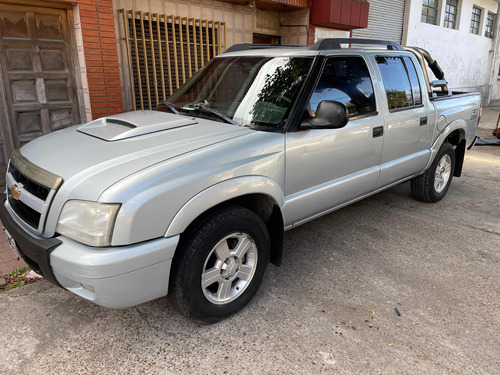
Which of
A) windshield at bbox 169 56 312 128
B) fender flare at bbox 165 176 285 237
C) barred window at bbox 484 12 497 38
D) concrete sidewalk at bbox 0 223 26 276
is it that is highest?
barred window at bbox 484 12 497 38

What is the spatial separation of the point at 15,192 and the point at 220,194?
4.49 ft

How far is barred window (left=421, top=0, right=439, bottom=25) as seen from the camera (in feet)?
47.0

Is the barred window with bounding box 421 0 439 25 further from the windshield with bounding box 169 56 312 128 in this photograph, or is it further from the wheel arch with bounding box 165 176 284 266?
the wheel arch with bounding box 165 176 284 266

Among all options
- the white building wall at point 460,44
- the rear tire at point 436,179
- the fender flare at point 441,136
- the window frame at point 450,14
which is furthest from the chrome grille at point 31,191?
the window frame at point 450,14

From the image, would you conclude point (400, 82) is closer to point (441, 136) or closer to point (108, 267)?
point (441, 136)

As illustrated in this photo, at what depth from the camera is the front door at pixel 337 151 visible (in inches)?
120

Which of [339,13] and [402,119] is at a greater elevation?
[339,13]

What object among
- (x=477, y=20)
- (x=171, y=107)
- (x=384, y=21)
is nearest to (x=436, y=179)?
(x=171, y=107)

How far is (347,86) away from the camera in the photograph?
11.4 ft

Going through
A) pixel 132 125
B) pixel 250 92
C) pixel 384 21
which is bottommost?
pixel 132 125

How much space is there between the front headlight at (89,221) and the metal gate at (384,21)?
10.6m

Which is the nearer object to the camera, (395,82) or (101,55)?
(395,82)

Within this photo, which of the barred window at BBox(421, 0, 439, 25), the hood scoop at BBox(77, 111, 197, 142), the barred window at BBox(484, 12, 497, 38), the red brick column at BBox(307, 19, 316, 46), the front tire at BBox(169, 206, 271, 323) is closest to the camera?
the front tire at BBox(169, 206, 271, 323)

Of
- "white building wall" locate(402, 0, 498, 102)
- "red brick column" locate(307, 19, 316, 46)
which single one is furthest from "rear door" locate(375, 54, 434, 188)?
"white building wall" locate(402, 0, 498, 102)
